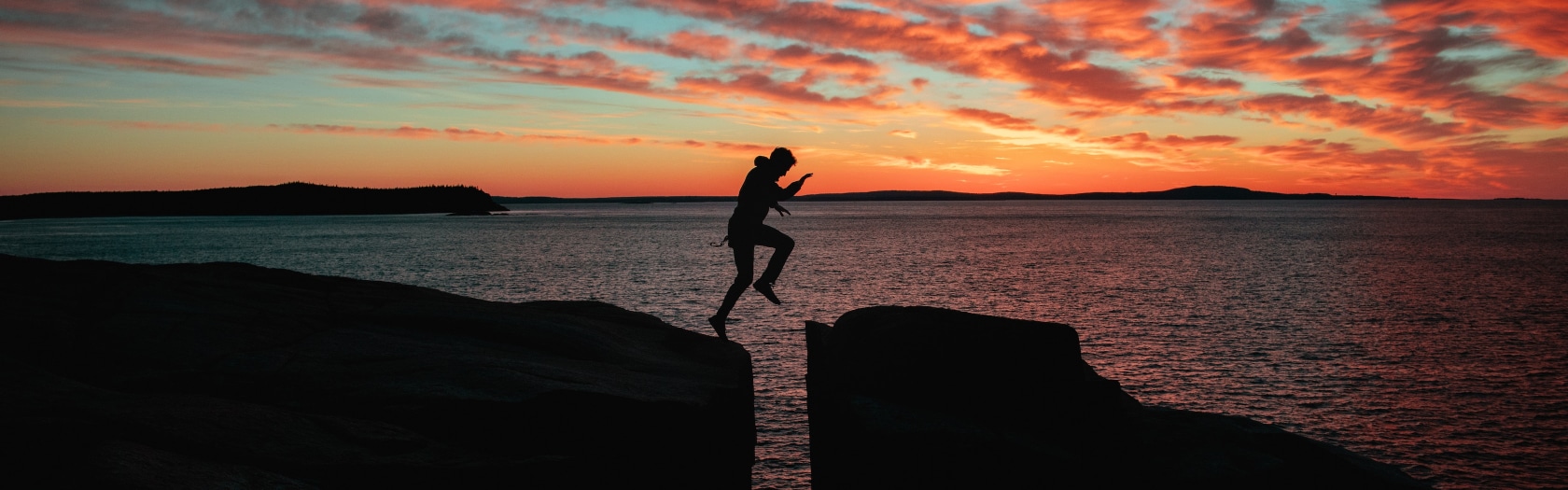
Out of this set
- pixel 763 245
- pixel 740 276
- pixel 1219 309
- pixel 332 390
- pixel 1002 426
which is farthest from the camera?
pixel 1219 309

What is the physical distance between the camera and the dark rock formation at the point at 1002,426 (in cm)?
817

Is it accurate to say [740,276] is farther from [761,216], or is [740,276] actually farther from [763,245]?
[761,216]

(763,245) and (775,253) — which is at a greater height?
(763,245)

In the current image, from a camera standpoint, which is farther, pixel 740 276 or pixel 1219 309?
pixel 1219 309

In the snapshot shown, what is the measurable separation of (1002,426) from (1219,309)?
3024cm

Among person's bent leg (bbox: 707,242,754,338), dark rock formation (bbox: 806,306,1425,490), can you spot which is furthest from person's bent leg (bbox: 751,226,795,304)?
dark rock formation (bbox: 806,306,1425,490)

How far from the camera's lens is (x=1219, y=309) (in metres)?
35.1

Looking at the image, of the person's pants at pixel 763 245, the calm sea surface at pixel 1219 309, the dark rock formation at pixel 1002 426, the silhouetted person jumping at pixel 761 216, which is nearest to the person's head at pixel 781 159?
the silhouetted person jumping at pixel 761 216

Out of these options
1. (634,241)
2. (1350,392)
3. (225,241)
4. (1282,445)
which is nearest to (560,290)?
(1350,392)

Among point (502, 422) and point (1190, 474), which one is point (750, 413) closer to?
point (502, 422)

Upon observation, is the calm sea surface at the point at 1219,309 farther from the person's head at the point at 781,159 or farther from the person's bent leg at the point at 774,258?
the person's head at the point at 781,159

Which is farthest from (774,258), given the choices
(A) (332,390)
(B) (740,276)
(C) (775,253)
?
(A) (332,390)

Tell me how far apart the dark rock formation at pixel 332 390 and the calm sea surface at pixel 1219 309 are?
17.6ft

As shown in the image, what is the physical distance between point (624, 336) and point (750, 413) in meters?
1.86
